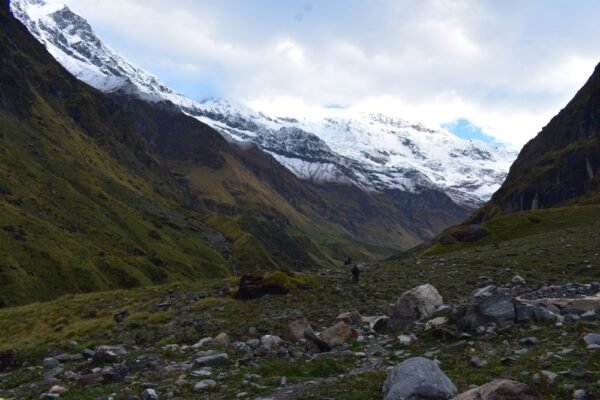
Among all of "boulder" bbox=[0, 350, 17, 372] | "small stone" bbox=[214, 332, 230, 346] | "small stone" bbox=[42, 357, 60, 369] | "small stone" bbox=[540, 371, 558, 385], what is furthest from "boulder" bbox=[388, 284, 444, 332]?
"boulder" bbox=[0, 350, 17, 372]

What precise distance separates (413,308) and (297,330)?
18.9 feet

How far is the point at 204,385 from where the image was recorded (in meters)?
17.4

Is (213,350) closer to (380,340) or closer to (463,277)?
(380,340)

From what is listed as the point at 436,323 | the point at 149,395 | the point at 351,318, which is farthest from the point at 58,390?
the point at 436,323

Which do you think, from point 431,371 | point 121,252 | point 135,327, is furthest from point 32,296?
point 431,371

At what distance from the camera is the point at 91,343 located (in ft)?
97.8

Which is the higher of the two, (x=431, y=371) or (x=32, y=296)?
(x=431, y=371)

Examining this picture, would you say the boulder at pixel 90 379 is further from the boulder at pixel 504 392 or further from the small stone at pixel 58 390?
the boulder at pixel 504 392

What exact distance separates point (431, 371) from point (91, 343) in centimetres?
2237

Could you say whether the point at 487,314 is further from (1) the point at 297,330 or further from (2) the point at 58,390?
(2) the point at 58,390

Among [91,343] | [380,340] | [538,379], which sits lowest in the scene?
[91,343]

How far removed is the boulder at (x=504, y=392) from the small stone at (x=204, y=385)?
345 inches

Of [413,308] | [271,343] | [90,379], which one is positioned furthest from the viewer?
[413,308]

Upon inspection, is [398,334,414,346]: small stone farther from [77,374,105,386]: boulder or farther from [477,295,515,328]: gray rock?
[77,374,105,386]: boulder
